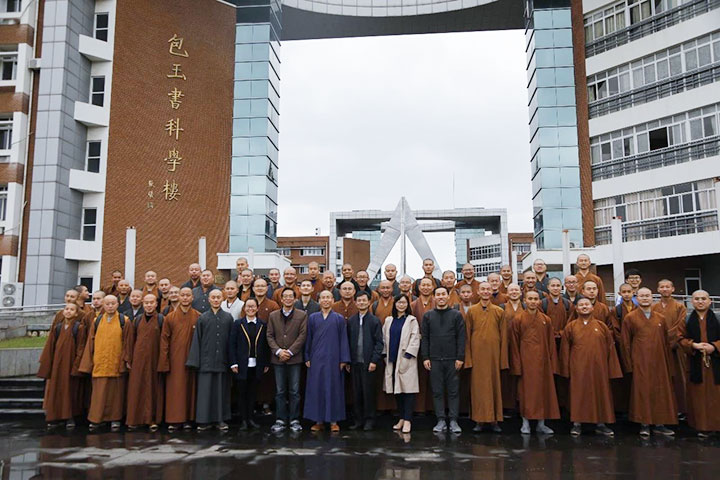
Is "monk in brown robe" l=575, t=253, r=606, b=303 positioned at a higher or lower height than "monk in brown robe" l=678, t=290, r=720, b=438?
higher

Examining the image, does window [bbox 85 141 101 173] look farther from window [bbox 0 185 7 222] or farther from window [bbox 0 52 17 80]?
window [bbox 0 52 17 80]

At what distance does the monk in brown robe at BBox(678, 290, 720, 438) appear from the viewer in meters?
6.58

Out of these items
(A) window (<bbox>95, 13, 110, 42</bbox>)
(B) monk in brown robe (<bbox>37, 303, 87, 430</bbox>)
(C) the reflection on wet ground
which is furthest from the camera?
(A) window (<bbox>95, 13, 110, 42</bbox>)

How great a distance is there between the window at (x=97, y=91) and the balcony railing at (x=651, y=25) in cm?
1916

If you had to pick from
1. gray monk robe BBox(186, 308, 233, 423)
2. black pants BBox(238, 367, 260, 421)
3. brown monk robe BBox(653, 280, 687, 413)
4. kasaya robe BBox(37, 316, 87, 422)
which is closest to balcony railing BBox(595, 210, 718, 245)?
brown monk robe BBox(653, 280, 687, 413)

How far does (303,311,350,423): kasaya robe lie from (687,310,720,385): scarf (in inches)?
163

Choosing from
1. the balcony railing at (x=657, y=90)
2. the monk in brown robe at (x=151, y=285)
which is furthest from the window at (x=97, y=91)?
the balcony railing at (x=657, y=90)

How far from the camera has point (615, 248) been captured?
51.3 feet

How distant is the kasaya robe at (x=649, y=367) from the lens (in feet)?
21.8

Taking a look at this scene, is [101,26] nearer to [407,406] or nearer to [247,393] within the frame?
[247,393]

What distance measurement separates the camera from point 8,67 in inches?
788

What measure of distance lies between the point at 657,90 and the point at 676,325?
56.7 feet

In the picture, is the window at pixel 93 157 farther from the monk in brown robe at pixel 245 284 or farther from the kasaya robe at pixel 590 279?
the kasaya robe at pixel 590 279

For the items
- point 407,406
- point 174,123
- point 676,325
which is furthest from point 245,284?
point 174,123
